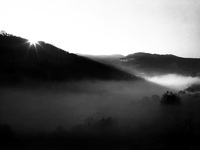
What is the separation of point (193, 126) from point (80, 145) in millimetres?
22566

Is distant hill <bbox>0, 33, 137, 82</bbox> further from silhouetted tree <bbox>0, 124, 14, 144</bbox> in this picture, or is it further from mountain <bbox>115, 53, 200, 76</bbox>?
mountain <bbox>115, 53, 200, 76</bbox>

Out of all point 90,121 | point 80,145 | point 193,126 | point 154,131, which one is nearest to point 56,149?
point 80,145

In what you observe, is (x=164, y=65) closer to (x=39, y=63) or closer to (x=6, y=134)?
(x=39, y=63)

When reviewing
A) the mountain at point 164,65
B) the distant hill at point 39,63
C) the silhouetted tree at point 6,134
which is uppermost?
the mountain at point 164,65

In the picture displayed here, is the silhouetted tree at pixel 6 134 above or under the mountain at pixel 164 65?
under

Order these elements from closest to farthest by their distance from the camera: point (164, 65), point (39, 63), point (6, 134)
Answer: point (6, 134), point (39, 63), point (164, 65)

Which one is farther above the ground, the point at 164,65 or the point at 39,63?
the point at 164,65

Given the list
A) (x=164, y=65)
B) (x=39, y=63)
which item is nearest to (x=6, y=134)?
(x=39, y=63)

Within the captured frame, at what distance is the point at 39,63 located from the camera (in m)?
72.6

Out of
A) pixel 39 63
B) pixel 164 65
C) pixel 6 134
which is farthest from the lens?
pixel 164 65

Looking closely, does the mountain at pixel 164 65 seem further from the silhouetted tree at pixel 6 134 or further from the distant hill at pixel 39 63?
the silhouetted tree at pixel 6 134

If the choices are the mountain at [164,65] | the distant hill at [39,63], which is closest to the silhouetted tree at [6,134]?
the distant hill at [39,63]

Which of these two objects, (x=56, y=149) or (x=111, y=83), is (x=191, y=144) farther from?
(x=111, y=83)

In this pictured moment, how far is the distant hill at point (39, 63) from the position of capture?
64875mm
